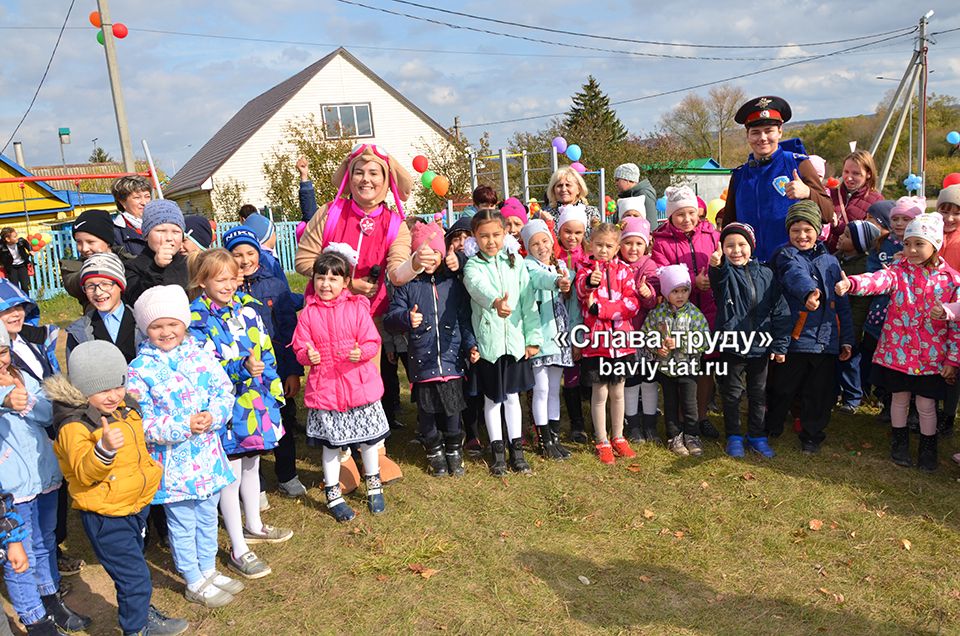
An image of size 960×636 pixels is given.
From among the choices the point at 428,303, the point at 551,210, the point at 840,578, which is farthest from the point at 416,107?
the point at 840,578

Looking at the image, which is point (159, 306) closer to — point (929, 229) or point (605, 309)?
point (605, 309)

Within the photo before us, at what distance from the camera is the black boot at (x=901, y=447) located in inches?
186

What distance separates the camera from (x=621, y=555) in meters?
3.78

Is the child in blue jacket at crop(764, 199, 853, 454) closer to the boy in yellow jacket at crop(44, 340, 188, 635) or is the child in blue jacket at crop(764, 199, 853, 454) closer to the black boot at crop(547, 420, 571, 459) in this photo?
the black boot at crop(547, 420, 571, 459)

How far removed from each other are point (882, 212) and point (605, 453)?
10.4 feet

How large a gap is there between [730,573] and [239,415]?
2.81 metres

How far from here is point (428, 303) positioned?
4543mm

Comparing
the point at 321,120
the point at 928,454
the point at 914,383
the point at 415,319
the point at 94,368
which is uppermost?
the point at 321,120

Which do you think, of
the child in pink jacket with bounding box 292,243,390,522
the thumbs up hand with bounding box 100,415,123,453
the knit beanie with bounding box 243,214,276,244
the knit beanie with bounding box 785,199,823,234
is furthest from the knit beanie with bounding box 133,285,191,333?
the knit beanie with bounding box 785,199,823,234

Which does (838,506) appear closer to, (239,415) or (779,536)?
(779,536)

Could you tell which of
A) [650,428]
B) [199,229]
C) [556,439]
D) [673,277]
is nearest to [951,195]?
[673,277]

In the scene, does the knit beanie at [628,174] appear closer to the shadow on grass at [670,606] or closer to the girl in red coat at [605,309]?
the girl in red coat at [605,309]

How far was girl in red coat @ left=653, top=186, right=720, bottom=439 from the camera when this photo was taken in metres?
5.02

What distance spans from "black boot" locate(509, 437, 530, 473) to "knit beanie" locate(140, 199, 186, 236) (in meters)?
2.71
